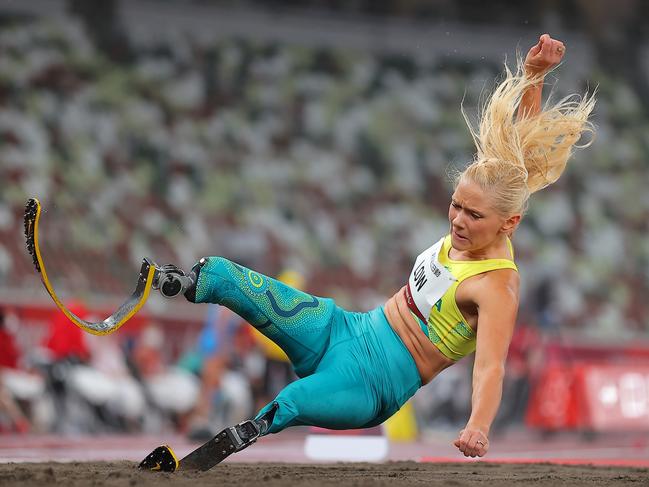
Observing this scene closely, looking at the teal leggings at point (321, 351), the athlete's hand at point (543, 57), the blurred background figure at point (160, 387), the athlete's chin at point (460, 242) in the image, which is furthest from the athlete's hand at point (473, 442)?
the blurred background figure at point (160, 387)

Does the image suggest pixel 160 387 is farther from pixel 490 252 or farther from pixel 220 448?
pixel 490 252

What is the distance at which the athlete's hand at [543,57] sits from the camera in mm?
5277

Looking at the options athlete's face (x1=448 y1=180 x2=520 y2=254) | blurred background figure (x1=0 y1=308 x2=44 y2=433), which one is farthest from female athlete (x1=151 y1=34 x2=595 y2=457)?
blurred background figure (x1=0 y1=308 x2=44 y2=433)

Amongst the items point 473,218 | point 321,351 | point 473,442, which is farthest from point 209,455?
point 473,218

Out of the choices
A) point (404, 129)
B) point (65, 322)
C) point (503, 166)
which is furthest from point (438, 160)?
point (503, 166)

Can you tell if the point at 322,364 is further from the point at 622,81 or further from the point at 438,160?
the point at 622,81

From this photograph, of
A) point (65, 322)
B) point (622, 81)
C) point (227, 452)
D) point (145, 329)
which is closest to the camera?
point (227, 452)

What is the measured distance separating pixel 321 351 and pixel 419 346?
0.46 meters

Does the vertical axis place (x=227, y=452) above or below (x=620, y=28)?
below

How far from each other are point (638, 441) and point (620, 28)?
9.60 m

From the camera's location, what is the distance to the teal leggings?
4703mm

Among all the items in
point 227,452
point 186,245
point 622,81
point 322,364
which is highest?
point 622,81

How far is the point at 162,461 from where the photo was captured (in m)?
4.71

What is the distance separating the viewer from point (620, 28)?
19234mm
